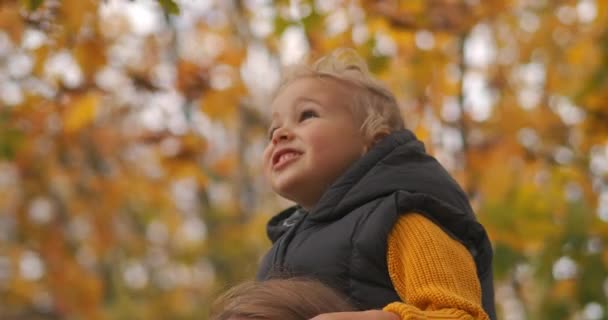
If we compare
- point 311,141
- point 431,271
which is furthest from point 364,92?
point 431,271

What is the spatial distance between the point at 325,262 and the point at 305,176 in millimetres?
314

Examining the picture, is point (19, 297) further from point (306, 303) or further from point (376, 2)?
point (306, 303)

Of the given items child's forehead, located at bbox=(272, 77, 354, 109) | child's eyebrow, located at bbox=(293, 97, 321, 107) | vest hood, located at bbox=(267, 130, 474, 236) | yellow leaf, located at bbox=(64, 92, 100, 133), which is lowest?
vest hood, located at bbox=(267, 130, 474, 236)

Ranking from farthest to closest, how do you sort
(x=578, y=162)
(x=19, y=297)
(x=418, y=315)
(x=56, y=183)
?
1. (x=19, y=297)
2. (x=56, y=183)
3. (x=578, y=162)
4. (x=418, y=315)

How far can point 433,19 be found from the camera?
6988mm

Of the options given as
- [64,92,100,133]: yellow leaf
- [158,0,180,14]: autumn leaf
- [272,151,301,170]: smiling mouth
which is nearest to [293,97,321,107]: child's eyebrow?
[272,151,301,170]: smiling mouth

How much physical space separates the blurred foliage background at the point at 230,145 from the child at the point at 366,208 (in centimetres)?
37

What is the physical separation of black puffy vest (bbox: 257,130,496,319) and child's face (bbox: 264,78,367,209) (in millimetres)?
97

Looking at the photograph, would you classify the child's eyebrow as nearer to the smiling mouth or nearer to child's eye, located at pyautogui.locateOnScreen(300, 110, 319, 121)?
child's eye, located at pyautogui.locateOnScreen(300, 110, 319, 121)

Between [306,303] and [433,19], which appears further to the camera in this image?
[433,19]

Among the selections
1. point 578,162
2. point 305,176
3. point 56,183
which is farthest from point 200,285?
point 305,176

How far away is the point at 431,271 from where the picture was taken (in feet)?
7.68

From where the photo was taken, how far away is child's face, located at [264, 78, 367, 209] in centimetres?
274

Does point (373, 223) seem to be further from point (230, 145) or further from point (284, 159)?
point (230, 145)
